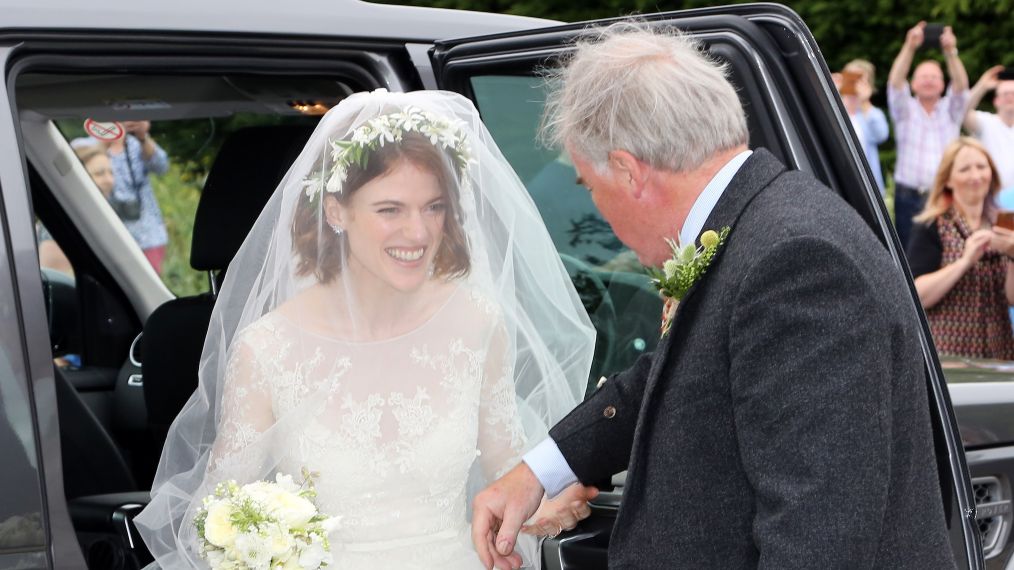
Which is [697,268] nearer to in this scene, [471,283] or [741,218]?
[741,218]

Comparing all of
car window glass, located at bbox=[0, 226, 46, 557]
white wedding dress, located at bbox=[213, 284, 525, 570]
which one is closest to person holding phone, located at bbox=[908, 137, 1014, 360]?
white wedding dress, located at bbox=[213, 284, 525, 570]

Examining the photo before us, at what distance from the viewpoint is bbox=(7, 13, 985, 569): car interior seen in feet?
7.77

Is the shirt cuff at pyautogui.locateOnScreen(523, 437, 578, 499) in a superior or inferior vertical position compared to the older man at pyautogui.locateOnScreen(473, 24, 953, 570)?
inferior

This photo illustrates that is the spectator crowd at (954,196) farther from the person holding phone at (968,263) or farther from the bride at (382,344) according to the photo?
the bride at (382,344)

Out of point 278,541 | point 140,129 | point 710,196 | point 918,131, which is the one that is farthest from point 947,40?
point 278,541

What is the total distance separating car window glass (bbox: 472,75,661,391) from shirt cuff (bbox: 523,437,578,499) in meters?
0.49

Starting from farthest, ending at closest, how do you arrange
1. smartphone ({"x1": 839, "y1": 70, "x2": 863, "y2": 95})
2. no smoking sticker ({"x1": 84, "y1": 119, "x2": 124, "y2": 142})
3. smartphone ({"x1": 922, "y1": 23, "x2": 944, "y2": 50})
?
smartphone ({"x1": 922, "y1": 23, "x2": 944, "y2": 50}) → smartphone ({"x1": 839, "y1": 70, "x2": 863, "y2": 95}) → no smoking sticker ({"x1": 84, "y1": 119, "x2": 124, "y2": 142})

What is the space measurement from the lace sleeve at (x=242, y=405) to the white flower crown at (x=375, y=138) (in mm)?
351

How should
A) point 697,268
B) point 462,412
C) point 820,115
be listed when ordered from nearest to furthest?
point 697,268 < point 820,115 < point 462,412

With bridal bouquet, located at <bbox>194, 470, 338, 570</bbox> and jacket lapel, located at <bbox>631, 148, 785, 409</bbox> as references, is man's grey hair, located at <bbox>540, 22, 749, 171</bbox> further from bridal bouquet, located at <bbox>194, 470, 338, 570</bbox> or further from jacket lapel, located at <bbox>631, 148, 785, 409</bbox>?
bridal bouquet, located at <bbox>194, 470, 338, 570</bbox>

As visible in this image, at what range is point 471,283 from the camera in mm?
2658

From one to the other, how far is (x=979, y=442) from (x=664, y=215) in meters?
1.36

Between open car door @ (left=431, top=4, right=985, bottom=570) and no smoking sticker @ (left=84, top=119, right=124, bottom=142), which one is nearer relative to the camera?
open car door @ (left=431, top=4, right=985, bottom=570)

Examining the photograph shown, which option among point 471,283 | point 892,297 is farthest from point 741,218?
point 471,283
